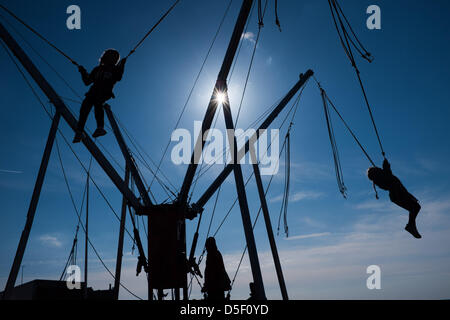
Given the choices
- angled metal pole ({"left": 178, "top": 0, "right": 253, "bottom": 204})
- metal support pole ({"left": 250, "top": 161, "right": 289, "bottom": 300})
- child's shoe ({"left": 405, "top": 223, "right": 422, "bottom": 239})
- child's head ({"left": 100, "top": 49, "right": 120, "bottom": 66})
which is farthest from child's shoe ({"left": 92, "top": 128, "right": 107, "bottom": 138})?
child's shoe ({"left": 405, "top": 223, "right": 422, "bottom": 239})

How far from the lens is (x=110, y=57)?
25.5ft

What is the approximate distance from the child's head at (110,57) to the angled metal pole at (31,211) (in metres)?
1.94

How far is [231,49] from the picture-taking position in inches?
282

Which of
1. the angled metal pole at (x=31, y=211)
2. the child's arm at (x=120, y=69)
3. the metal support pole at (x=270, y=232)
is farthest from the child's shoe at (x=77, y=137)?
the metal support pole at (x=270, y=232)

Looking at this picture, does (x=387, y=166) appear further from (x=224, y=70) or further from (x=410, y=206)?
(x=224, y=70)

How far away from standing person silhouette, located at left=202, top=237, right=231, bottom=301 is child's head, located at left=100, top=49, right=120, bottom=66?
5596 millimetres

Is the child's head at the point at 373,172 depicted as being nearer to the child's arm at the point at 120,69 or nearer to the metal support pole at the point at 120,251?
the child's arm at the point at 120,69

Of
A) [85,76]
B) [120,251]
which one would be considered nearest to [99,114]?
[85,76]

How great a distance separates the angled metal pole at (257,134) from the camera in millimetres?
10645

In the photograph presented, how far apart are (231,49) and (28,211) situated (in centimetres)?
659

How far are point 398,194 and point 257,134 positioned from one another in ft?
16.7

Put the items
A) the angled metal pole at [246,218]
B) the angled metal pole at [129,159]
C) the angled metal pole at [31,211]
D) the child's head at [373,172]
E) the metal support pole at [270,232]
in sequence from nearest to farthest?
the angled metal pole at [31,211], the angled metal pole at [246,218], the child's head at [373,172], the metal support pole at [270,232], the angled metal pole at [129,159]
